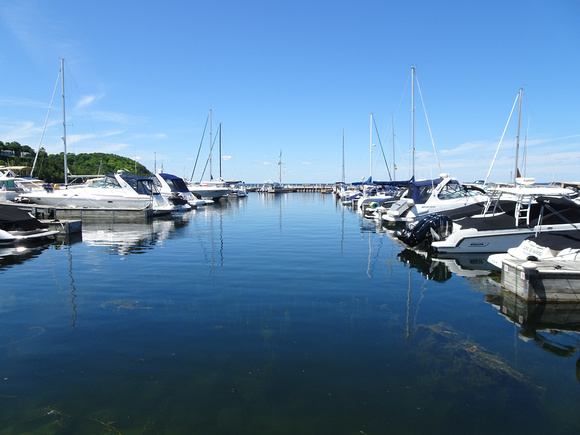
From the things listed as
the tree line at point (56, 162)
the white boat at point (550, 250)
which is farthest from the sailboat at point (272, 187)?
the white boat at point (550, 250)

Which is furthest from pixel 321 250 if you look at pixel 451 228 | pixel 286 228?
pixel 286 228

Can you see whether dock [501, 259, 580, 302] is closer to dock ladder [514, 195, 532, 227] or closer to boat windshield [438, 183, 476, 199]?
dock ladder [514, 195, 532, 227]

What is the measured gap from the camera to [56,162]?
89.5 metres

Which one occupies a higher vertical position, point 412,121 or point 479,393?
point 412,121

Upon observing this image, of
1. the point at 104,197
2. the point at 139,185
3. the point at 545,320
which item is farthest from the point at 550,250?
the point at 139,185

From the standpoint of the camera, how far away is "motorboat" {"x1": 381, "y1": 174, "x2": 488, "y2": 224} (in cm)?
2366

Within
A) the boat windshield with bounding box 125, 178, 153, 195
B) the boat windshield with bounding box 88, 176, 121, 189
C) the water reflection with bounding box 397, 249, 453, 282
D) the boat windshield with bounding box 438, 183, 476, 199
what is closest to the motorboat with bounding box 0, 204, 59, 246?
the boat windshield with bounding box 88, 176, 121, 189

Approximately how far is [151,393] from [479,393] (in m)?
4.59

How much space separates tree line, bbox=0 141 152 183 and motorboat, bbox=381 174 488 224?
4798cm

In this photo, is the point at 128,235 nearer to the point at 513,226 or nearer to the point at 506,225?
the point at 506,225

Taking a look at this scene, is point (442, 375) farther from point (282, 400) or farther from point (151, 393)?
point (151, 393)

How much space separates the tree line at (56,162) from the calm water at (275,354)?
5491cm

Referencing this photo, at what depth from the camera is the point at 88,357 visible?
6.65m

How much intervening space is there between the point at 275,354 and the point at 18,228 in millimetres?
16365
